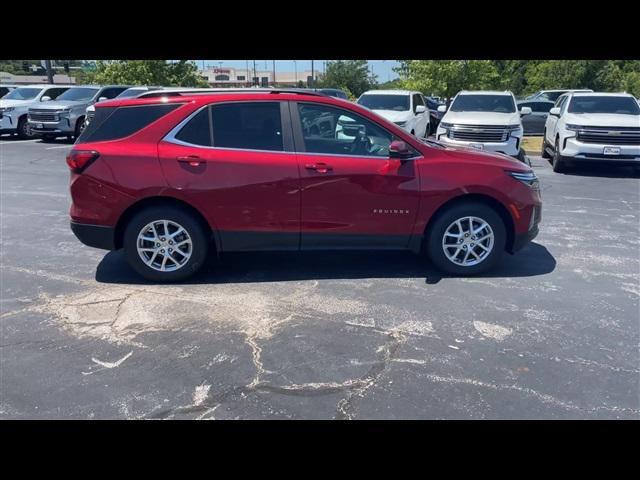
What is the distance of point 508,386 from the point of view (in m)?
3.31

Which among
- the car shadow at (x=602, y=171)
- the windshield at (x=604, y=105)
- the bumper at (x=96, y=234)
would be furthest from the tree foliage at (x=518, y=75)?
the bumper at (x=96, y=234)

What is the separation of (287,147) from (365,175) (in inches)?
31.0

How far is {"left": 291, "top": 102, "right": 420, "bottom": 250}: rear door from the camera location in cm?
493

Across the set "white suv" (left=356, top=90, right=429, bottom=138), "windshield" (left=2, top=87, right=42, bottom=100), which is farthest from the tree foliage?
"windshield" (left=2, top=87, right=42, bottom=100)

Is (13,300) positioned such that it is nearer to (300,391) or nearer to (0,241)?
(0,241)

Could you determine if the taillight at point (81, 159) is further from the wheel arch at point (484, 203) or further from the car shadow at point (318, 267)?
the wheel arch at point (484, 203)

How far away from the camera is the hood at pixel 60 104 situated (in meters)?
17.1

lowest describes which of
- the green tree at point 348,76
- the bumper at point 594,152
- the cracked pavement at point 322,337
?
the cracked pavement at point 322,337

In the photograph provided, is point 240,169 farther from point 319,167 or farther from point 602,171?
point 602,171

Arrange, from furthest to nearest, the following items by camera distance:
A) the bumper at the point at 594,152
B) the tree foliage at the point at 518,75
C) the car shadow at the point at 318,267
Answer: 1. the tree foliage at the point at 518,75
2. the bumper at the point at 594,152
3. the car shadow at the point at 318,267

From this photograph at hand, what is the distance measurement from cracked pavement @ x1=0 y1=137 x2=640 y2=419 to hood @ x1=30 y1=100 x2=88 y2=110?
41.4 ft

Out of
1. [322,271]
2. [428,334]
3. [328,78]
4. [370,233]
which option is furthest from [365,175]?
[328,78]

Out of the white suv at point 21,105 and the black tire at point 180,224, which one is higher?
the white suv at point 21,105

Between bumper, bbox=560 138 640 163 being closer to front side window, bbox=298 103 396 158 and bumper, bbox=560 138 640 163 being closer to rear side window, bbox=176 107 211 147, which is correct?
front side window, bbox=298 103 396 158
